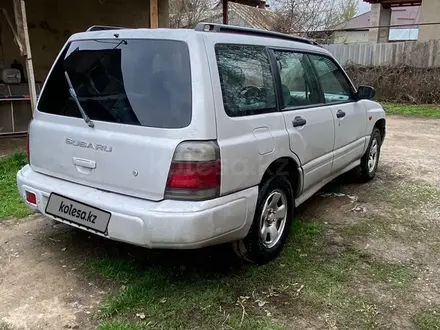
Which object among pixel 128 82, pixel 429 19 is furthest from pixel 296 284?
pixel 429 19

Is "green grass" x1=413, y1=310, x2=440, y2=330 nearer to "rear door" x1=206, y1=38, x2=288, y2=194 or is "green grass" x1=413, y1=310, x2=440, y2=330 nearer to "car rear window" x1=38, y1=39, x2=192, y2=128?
"rear door" x1=206, y1=38, x2=288, y2=194

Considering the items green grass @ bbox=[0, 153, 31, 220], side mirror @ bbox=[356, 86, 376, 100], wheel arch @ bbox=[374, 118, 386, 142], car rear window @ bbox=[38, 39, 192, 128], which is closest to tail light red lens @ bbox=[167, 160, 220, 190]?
car rear window @ bbox=[38, 39, 192, 128]

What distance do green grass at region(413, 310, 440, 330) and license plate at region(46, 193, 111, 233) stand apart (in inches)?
76.6

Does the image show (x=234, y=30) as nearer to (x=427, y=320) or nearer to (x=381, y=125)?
(x=427, y=320)

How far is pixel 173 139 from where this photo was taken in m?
2.51

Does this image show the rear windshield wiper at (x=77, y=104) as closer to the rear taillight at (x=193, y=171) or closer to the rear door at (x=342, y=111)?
the rear taillight at (x=193, y=171)

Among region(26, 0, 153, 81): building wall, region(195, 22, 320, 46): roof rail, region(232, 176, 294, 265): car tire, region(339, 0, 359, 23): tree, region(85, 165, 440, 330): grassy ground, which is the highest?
region(339, 0, 359, 23): tree

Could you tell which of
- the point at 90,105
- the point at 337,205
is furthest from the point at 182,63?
the point at 337,205

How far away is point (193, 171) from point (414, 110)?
11528mm

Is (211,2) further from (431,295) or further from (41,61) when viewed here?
(431,295)

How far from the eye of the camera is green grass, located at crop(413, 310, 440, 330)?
2.56 meters

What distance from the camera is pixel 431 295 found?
2.89 metres

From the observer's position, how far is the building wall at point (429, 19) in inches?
592

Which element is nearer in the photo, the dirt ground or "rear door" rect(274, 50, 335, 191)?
the dirt ground
